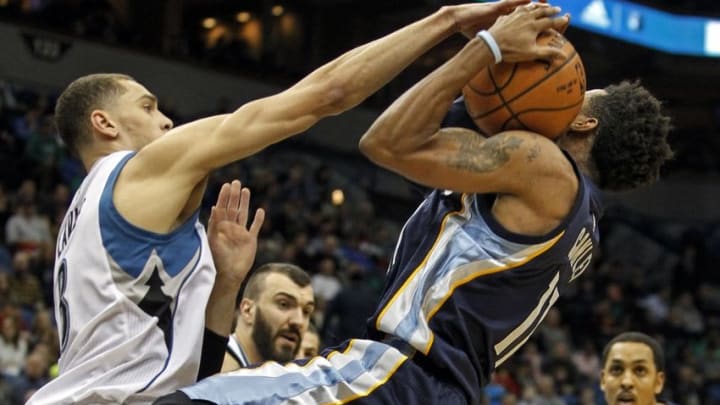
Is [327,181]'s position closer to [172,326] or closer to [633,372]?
[633,372]

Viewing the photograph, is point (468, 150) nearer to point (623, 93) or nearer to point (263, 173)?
point (623, 93)

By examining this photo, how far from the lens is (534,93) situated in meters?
3.55

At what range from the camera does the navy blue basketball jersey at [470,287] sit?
140 inches

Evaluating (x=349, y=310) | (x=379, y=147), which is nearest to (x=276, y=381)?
(x=379, y=147)

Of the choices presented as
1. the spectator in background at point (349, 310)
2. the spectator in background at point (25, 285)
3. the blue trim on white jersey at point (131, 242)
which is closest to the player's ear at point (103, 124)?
the blue trim on white jersey at point (131, 242)

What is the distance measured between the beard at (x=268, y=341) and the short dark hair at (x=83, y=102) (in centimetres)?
203

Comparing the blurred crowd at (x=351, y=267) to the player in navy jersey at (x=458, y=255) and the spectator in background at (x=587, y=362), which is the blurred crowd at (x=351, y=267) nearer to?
the spectator in background at (x=587, y=362)

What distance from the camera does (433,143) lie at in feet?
11.8

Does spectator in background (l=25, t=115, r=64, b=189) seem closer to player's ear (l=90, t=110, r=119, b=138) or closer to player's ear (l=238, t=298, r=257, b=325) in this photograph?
player's ear (l=238, t=298, r=257, b=325)

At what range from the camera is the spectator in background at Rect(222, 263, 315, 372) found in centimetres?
576

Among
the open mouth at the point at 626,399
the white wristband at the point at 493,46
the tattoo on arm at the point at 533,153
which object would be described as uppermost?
the white wristband at the point at 493,46

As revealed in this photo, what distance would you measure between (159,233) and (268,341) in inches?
88.4

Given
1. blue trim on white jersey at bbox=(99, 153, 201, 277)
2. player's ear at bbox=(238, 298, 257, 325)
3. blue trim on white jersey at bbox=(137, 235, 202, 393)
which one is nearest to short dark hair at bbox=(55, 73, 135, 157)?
blue trim on white jersey at bbox=(99, 153, 201, 277)

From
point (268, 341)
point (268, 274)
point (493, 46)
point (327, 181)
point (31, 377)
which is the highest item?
point (493, 46)
